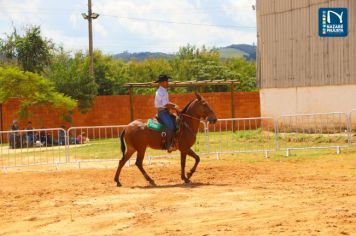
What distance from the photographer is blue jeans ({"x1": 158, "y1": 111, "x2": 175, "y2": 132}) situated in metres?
15.7

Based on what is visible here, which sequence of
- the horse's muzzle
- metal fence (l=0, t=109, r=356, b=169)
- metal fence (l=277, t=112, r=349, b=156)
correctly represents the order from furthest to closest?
metal fence (l=277, t=112, r=349, b=156), metal fence (l=0, t=109, r=356, b=169), the horse's muzzle

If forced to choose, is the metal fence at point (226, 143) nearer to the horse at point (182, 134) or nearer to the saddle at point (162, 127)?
the horse at point (182, 134)

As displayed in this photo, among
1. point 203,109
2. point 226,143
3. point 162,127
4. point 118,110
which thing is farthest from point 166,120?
point 118,110

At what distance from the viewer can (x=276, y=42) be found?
1186 inches

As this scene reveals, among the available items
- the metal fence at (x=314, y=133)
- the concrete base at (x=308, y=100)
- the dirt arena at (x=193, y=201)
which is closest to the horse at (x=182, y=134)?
the dirt arena at (x=193, y=201)

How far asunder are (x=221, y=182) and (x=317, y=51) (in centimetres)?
1399

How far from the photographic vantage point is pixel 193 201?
41.1 feet

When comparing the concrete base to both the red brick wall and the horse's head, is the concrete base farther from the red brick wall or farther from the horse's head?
the horse's head

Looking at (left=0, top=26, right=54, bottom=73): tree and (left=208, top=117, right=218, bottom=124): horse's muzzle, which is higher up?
(left=0, top=26, right=54, bottom=73): tree

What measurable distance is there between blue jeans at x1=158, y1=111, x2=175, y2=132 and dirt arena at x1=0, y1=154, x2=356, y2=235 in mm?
1264

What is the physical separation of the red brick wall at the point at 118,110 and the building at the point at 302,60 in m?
8.07

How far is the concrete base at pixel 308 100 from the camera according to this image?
1070 inches

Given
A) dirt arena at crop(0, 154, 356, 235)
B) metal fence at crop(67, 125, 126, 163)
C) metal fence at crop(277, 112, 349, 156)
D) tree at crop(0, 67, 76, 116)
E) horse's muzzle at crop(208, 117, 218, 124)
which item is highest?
tree at crop(0, 67, 76, 116)

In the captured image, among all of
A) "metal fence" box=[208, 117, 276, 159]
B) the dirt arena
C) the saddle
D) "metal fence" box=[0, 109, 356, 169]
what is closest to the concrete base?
"metal fence" box=[0, 109, 356, 169]
